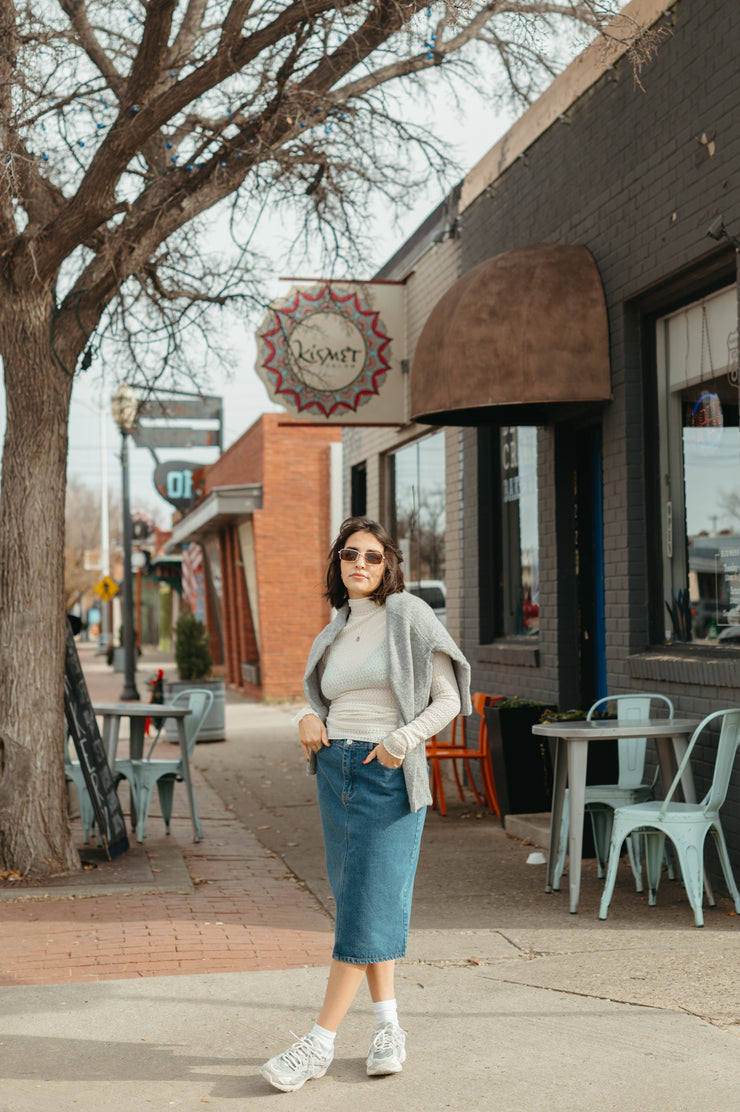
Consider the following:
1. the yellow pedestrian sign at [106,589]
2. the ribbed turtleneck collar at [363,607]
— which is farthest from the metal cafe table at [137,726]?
the yellow pedestrian sign at [106,589]

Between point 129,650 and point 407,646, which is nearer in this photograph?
point 407,646

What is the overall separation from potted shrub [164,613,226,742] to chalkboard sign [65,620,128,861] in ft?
22.4

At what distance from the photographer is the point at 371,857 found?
405 centimetres

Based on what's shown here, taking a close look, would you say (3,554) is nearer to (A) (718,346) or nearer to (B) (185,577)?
(A) (718,346)

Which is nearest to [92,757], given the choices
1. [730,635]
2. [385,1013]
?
[730,635]

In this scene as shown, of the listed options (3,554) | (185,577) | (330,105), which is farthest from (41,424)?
(185,577)

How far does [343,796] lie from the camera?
162 inches

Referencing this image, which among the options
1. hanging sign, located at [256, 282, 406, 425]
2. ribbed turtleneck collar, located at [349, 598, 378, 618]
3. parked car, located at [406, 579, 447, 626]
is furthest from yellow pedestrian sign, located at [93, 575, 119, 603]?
ribbed turtleneck collar, located at [349, 598, 378, 618]

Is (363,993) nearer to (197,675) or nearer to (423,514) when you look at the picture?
(423,514)

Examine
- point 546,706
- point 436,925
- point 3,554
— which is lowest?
point 436,925

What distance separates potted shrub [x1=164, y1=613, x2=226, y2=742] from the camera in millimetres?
14945

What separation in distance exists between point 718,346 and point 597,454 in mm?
1888

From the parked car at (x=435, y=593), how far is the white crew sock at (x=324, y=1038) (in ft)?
26.8

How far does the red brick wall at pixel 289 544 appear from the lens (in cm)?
2052
